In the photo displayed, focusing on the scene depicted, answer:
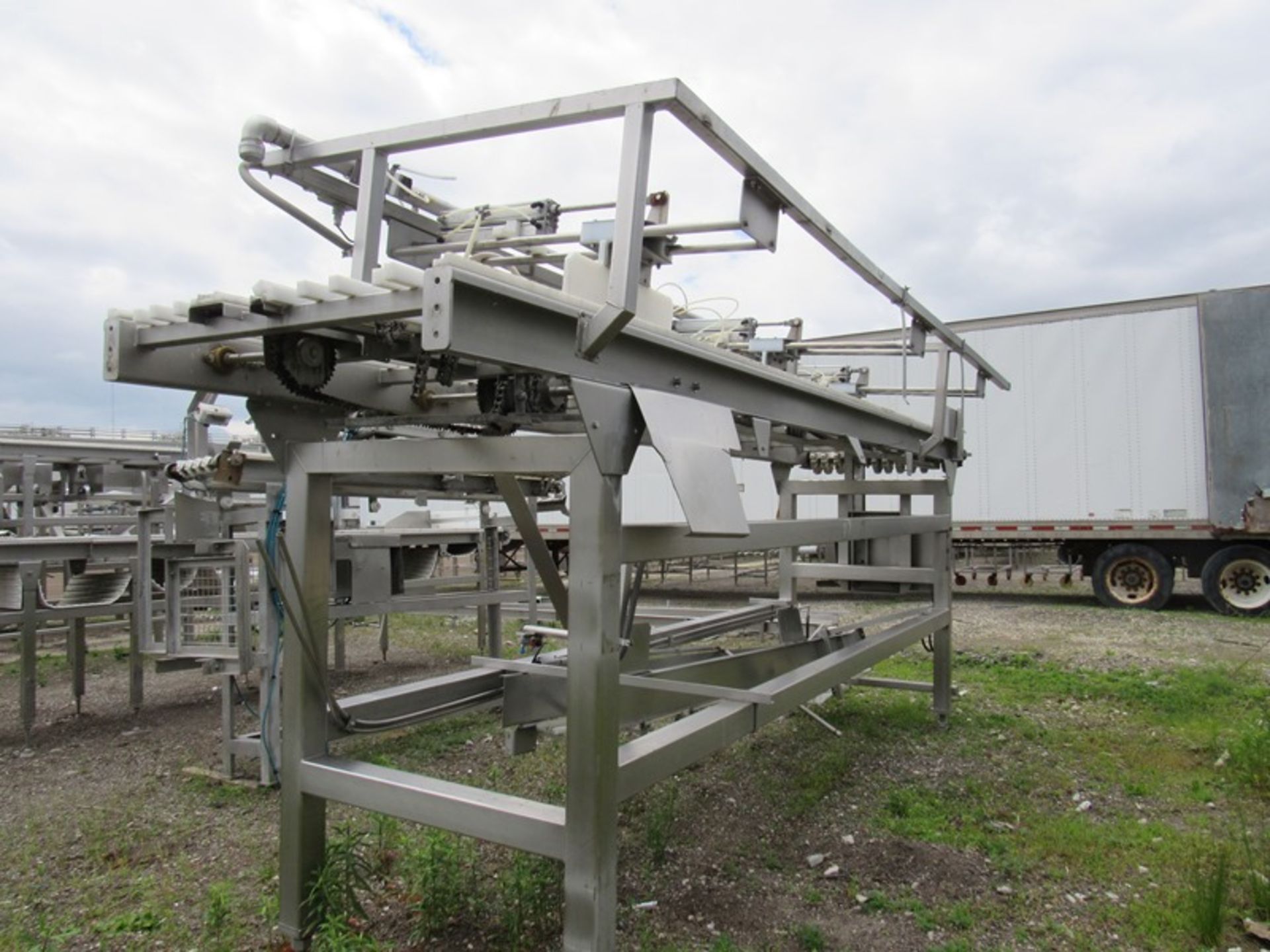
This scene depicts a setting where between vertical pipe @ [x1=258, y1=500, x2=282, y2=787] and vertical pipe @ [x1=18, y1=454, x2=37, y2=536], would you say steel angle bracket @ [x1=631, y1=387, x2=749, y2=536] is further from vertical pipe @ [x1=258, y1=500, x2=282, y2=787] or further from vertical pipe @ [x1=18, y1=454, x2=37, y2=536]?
vertical pipe @ [x1=18, y1=454, x2=37, y2=536]

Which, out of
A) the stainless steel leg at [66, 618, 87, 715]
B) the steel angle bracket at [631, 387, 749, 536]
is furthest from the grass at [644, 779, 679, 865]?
the stainless steel leg at [66, 618, 87, 715]

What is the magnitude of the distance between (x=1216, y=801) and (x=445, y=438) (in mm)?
3929

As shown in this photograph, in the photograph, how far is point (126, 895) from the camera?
303 centimetres

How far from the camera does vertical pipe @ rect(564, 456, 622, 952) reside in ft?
6.43

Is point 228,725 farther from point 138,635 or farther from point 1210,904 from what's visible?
point 1210,904

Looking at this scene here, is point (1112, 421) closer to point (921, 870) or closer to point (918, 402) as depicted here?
point (918, 402)

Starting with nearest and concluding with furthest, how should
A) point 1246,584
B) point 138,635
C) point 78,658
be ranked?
point 138,635
point 78,658
point 1246,584

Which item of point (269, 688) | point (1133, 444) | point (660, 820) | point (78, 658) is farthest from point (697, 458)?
point (1133, 444)

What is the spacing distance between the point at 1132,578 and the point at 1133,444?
67.0 inches

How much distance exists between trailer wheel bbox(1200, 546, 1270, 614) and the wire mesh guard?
10.7m

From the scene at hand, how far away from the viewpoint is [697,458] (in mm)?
2184

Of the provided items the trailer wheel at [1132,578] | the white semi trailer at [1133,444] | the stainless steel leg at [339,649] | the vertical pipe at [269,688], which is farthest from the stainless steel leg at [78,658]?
the trailer wheel at [1132,578]

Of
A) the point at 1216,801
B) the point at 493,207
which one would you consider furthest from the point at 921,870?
the point at 493,207

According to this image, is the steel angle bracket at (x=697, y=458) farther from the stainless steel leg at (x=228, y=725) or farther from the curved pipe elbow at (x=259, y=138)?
the stainless steel leg at (x=228, y=725)
